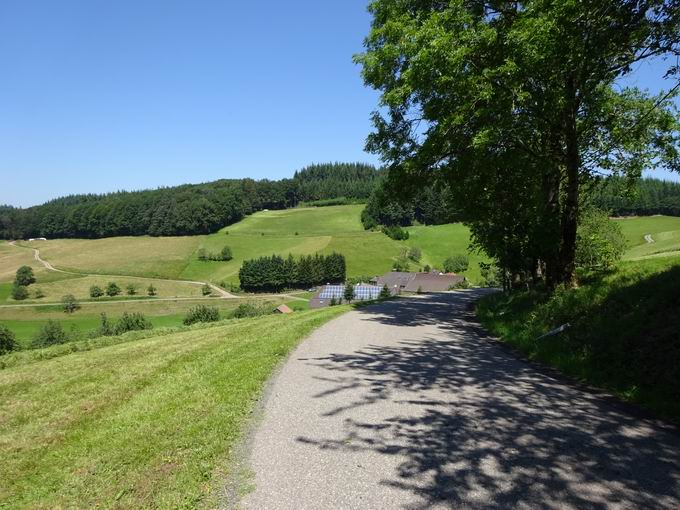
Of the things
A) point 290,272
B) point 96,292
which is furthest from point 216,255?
point 96,292

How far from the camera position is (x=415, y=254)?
94.3 metres

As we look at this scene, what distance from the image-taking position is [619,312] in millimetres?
9297

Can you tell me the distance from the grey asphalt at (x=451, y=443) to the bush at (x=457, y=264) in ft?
257

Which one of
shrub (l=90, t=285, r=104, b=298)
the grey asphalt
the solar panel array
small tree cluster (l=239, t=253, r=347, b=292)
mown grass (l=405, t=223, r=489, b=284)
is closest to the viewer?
the grey asphalt

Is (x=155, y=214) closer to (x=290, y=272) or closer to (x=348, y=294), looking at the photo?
(x=290, y=272)

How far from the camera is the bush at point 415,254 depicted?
93.4 m

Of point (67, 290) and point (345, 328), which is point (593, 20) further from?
point (67, 290)

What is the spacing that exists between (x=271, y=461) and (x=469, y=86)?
9.61 meters

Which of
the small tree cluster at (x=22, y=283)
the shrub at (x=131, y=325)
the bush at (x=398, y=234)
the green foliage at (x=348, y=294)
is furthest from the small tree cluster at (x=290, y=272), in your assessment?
the shrub at (x=131, y=325)

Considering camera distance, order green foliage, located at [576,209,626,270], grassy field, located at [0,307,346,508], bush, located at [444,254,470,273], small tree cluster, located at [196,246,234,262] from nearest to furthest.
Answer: grassy field, located at [0,307,346,508] → green foliage, located at [576,209,626,270] → bush, located at [444,254,470,273] → small tree cluster, located at [196,246,234,262]

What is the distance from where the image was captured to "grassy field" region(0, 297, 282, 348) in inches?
2431

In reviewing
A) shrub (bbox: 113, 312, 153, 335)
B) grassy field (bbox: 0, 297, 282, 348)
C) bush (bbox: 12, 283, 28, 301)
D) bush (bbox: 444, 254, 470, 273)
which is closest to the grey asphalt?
shrub (bbox: 113, 312, 153, 335)

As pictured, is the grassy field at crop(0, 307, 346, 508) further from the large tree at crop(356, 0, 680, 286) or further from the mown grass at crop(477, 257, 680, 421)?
the large tree at crop(356, 0, 680, 286)

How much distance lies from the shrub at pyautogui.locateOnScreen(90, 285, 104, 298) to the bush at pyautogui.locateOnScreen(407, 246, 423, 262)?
58.6 m
